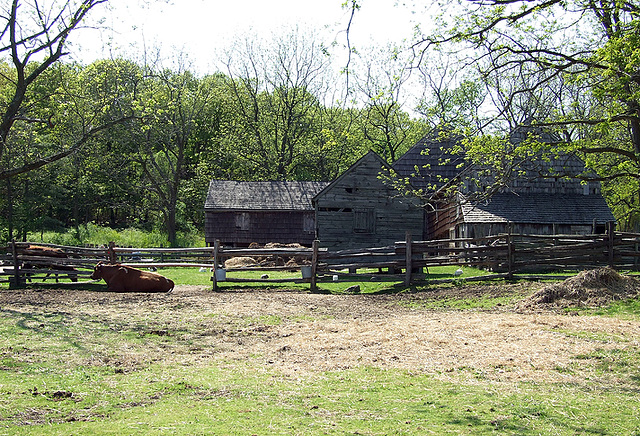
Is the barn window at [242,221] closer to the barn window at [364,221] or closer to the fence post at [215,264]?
the barn window at [364,221]

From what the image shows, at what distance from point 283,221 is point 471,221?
1629 centimetres

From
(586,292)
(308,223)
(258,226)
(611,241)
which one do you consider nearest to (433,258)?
(611,241)

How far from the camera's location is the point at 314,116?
54.9m

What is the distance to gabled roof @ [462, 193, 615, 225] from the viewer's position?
2758 centimetres

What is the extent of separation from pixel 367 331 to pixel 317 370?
3073 mm

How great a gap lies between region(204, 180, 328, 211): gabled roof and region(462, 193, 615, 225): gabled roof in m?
14.6

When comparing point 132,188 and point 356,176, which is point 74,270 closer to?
point 356,176

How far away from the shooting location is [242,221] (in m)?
40.7

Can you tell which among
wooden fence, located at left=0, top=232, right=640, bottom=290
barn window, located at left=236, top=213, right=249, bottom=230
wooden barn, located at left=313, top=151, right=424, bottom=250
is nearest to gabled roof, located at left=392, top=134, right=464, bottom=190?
wooden barn, located at left=313, top=151, right=424, bottom=250

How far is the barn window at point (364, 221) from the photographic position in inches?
1298

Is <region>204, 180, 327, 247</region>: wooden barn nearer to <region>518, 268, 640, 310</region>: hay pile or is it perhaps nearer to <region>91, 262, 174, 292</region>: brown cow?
<region>91, 262, 174, 292</region>: brown cow

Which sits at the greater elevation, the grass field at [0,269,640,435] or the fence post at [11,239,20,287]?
the fence post at [11,239,20,287]

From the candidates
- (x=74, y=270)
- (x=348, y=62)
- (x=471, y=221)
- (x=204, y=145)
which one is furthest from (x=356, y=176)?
(x=204, y=145)

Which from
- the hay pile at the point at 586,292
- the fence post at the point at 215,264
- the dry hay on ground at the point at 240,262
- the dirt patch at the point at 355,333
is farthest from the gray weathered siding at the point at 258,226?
the hay pile at the point at 586,292
